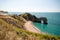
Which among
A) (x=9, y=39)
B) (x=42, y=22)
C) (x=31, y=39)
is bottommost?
(x=42, y=22)

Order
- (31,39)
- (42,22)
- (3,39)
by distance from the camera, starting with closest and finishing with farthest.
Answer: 1. (3,39)
2. (31,39)
3. (42,22)

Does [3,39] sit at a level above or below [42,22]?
above

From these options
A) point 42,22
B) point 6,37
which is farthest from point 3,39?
point 42,22

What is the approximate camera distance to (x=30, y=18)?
3547 cm

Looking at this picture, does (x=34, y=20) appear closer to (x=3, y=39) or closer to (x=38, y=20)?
(x=38, y=20)

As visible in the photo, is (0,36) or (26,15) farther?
(26,15)

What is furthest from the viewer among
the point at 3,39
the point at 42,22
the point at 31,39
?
the point at 42,22

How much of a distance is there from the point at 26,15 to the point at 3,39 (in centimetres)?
3132

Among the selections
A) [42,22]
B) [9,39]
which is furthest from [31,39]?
[42,22]

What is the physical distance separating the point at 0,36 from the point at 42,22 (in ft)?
99.3

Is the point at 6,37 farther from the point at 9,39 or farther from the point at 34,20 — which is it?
the point at 34,20

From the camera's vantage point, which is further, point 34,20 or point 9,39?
point 34,20

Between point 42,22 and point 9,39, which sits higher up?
point 9,39

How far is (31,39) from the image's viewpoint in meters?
4.62
